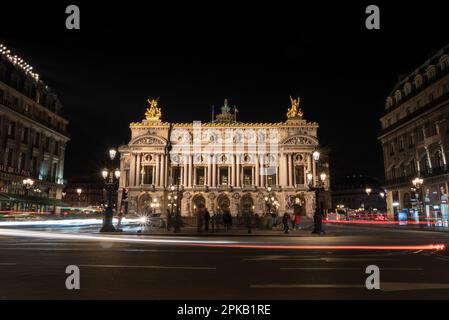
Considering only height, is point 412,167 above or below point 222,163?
below

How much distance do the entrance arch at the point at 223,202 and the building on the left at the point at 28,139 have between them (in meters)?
31.6

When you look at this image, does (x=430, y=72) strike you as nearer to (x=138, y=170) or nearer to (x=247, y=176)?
(x=247, y=176)

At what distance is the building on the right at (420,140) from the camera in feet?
146

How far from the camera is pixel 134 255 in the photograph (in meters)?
12.8

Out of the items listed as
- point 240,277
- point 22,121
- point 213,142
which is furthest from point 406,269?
point 213,142

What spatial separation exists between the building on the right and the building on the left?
50.6 meters

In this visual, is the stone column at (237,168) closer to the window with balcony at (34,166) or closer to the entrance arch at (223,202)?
the entrance arch at (223,202)

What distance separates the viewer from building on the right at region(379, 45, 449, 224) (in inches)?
1757

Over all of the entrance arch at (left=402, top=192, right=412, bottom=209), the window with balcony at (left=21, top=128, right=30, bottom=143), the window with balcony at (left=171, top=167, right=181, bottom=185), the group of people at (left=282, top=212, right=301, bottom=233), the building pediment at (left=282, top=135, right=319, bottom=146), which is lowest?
the group of people at (left=282, top=212, right=301, bottom=233)

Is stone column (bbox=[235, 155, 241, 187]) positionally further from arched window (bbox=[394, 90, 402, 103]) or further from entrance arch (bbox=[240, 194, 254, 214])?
arched window (bbox=[394, 90, 402, 103])

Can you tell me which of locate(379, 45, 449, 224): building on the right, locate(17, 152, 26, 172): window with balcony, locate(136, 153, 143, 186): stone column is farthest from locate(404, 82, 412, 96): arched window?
locate(17, 152, 26, 172): window with balcony

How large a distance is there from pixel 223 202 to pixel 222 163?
8801 millimetres

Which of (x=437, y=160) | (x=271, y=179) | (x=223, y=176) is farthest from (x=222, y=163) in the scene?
(x=437, y=160)

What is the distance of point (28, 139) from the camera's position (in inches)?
2180
